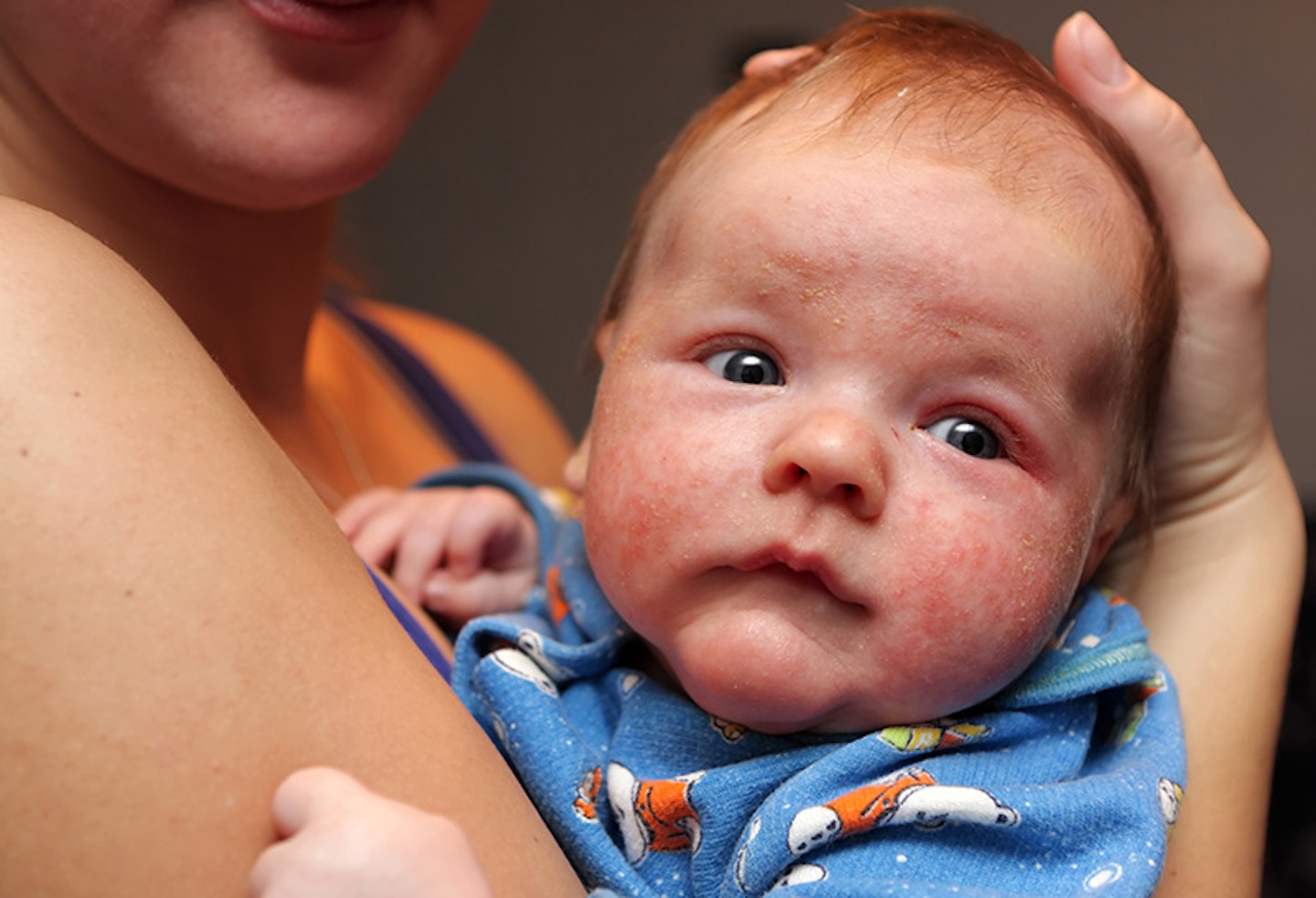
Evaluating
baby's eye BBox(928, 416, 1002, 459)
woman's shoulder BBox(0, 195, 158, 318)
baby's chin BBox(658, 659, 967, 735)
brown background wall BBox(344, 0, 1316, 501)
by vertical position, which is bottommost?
brown background wall BBox(344, 0, 1316, 501)

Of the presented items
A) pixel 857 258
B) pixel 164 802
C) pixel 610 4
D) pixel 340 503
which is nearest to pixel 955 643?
pixel 857 258

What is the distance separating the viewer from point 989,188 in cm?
96

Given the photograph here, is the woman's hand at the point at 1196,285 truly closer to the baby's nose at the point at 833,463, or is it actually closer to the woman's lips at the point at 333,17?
the baby's nose at the point at 833,463

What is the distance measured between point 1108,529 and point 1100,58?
1.26 feet

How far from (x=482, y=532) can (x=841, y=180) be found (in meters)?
0.50

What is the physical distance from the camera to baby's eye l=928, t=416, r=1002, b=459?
95cm

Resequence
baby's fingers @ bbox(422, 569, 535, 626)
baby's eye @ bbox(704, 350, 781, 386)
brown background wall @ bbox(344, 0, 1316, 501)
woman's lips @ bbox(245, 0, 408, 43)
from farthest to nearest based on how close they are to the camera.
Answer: brown background wall @ bbox(344, 0, 1316, 501)
baby's fingers @ bbox(422, 569, 535, 626)
woman's lips @ bbox(245, 0, 408, 43)
baby's eye @ bbox(704, 350, 781, 386)

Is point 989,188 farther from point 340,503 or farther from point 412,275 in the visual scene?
point 412,275

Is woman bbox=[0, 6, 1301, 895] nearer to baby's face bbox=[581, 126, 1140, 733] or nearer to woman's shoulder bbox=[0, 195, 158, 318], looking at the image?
woman's shoulder bbox=[0, 195, 158, 318]

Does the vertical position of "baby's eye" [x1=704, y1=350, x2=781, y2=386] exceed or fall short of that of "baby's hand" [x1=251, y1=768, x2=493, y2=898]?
it exceeds it

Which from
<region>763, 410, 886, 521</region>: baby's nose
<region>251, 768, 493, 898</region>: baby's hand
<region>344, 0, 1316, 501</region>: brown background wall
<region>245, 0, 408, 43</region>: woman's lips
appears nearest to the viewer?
<region>251, 768, 493, 898</region>: baby's hand

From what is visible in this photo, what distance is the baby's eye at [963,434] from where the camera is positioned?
37.5 inches

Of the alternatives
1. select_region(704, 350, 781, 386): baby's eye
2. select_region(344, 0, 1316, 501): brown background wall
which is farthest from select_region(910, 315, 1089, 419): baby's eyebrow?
select_region(344, 0, 1316, 501): brown background wall

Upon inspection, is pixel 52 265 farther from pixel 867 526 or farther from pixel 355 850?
pixel 867 526
